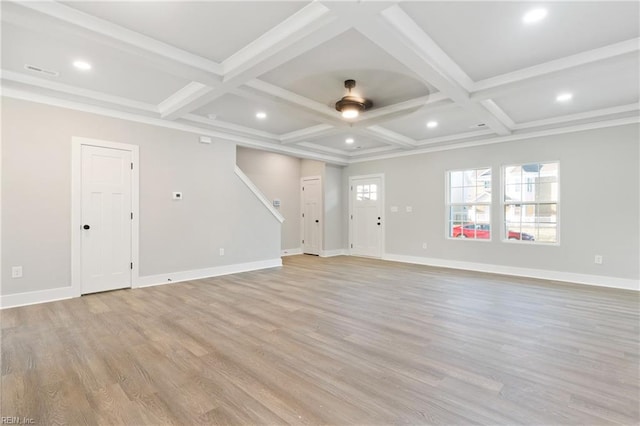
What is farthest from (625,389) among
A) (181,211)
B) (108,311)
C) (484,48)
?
(181,211)

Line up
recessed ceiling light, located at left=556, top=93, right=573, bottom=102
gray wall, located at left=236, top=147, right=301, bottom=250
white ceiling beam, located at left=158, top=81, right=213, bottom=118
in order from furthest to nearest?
1. gray wall, located at left=236, top=147, right=301, bottom=250
2. recessed ceiling light, located at left=556, top=93, right=573, bottom=102
3. white ceiling beam, located at left=158, top=81, right=213, bottom=118

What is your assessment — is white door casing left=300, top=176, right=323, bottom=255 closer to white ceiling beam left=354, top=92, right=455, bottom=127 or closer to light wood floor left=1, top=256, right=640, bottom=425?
white ceiling beam left=354, top=92, right=455, bottom=127

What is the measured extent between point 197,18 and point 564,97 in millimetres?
4606

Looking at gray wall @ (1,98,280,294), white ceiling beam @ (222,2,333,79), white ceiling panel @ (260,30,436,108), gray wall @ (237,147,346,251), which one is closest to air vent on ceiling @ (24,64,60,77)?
gray wall @ (1,98,280,294)

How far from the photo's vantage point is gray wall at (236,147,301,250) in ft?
24.0

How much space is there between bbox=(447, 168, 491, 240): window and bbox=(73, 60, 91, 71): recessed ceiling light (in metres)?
6.25

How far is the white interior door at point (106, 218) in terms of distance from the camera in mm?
4160

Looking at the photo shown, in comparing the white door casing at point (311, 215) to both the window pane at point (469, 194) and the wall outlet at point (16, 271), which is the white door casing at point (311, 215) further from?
the wall outlet at point (16, 271)

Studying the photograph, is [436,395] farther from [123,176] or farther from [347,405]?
[123,176]

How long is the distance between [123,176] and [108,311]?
2.00 metres

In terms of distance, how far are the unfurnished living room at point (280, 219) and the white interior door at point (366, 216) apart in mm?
894

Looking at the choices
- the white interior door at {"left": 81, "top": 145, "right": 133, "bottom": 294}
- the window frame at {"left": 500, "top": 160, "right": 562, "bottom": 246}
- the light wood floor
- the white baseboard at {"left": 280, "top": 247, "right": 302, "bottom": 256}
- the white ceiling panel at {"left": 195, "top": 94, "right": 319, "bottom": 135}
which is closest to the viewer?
the light wood floor

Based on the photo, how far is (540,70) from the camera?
3.24 m

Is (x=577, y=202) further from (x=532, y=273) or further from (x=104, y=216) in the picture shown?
(x=104, y=216)
